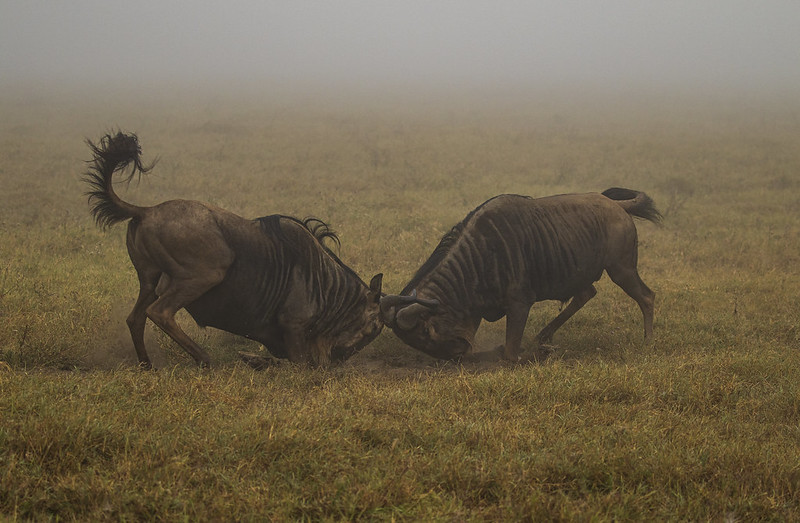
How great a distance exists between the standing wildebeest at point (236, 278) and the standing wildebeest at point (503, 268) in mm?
458

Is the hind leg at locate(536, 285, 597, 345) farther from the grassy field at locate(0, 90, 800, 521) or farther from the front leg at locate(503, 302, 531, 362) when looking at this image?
the front leg at locate(503, 302, 531, 362)

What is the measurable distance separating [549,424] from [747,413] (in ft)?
5.22

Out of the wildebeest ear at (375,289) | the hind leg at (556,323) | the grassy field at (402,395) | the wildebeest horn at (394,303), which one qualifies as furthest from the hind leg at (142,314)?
the hind leg at (556,323)

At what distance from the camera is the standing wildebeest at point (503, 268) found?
6.80 m

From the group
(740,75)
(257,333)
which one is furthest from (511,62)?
(257,333)

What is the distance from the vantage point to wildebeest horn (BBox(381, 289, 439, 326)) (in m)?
6.53

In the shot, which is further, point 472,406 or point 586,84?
point 586,84

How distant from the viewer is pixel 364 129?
76.9 feet

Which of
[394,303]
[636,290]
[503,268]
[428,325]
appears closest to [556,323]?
[636,290]

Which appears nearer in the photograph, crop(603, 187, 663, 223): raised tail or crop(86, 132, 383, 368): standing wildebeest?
crop(86, 132, 383, 368): standing wildebeest

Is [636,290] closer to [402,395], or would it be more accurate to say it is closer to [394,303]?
[394,303]

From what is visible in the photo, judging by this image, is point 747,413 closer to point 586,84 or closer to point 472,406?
A: point 472,406

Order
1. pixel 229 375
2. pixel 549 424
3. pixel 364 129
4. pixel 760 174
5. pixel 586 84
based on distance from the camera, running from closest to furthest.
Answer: pixel 549 424 → pixel 229 375 → pixel 760 174 → pixel 364 129 → pixel 586 84

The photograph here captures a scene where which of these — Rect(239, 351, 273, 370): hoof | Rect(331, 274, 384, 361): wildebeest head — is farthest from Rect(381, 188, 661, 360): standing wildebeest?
Rect(239, 351, 273, 370): hoof
